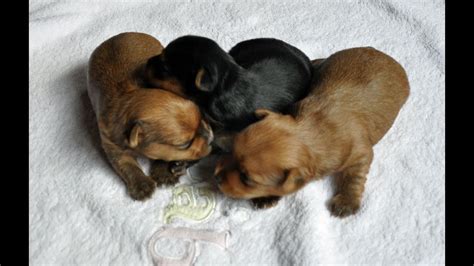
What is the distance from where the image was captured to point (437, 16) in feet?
15.4

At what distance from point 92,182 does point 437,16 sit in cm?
347

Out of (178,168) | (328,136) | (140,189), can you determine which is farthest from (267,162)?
(140,189)

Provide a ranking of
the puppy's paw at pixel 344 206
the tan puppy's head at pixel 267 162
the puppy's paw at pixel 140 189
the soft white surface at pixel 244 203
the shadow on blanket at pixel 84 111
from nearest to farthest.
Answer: the tan puppy's head at pixel 267 162, the soft white surface at pixel 244 203, the puppy's paw at pixel 344 206, the puppy's paw at pixel 140 189, the shadow on blanket at pixel 84 111

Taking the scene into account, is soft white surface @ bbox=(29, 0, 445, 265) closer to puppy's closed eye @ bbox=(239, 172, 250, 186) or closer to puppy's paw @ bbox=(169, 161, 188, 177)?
puppy's paw @ bbox=(169, 161, 188, 177)

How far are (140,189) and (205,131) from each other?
0.64 meters

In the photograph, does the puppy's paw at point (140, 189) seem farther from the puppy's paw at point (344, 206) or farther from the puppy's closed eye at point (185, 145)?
the puppy's paw at point (344, 206)

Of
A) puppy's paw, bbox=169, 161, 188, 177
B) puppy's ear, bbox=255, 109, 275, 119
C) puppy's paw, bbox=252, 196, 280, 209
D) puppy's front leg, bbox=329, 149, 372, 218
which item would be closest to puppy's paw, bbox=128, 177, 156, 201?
puppy's paw, bbox=169, 161, 188, 177

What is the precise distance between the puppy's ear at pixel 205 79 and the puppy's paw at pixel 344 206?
119cm

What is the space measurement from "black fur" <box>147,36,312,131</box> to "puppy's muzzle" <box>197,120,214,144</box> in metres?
0.19

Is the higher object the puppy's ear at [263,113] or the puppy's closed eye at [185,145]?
the puppy's ear at [263,113]

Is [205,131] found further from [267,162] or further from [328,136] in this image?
[328,136]

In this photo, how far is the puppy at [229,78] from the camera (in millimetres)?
3416

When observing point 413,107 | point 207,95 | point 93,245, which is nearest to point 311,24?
point 413,107

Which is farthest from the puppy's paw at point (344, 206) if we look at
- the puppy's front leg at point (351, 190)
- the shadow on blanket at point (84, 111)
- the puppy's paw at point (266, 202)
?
the shadow on blanket at point (84, 111)
